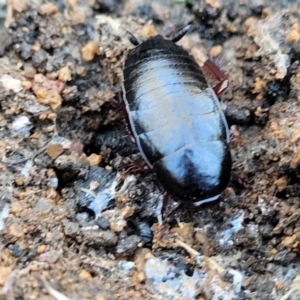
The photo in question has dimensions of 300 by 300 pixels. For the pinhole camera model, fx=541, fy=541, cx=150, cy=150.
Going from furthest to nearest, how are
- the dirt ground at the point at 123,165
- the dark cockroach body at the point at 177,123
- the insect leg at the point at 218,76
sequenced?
the insect leg at the point at 218,76 < the dark cockroach body at the point at 177,123 < the dirt ground at the point at 123,165

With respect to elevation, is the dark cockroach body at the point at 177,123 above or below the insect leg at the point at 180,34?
below

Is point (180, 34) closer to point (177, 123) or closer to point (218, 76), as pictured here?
point (218, 76)

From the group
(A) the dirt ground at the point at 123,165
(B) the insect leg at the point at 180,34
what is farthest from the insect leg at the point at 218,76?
(B) the insect leg at the point at 180,34

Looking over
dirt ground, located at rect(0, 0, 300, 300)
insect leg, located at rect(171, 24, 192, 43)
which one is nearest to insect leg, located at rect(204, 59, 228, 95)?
dirt ground, located at rect(0, 0, 300, 300)

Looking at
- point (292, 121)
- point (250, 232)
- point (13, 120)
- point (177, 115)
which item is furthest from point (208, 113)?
point (13, 120)

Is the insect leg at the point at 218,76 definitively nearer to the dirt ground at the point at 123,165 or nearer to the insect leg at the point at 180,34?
the dirt ground at the point at 123,165

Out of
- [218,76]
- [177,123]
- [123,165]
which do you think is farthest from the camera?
[218,76]

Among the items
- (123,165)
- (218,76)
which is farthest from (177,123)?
(218,76)
